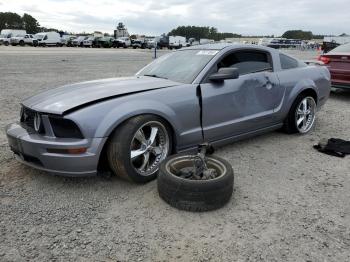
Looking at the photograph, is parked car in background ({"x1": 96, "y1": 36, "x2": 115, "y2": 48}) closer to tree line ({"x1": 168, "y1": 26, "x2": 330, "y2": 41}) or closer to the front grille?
the front grille

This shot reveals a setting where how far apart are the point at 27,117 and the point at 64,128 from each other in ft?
2.28

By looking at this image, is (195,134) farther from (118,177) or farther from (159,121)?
(118,177)

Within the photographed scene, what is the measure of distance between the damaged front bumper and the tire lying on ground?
67 cm

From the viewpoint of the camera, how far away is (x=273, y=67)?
5270 millimetres

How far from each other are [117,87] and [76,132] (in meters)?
0.79

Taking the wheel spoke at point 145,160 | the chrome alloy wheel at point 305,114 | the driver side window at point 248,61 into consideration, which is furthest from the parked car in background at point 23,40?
the wheel spoke at point 145,160

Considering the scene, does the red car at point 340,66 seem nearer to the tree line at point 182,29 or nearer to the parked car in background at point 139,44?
the parked car in background at point 139,44

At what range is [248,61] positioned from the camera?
16.4 ft

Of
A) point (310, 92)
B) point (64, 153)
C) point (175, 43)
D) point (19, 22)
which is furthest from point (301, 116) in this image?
point (19, 22)

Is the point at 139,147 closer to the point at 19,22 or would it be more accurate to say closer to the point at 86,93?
the point at 86,93

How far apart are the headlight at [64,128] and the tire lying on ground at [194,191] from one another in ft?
2.96

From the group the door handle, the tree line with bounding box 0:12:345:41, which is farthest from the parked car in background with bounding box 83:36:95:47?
the door handle

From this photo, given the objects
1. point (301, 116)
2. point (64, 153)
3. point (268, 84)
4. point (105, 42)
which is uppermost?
point (268, 84)

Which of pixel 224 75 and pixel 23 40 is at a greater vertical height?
pixel 224 75
